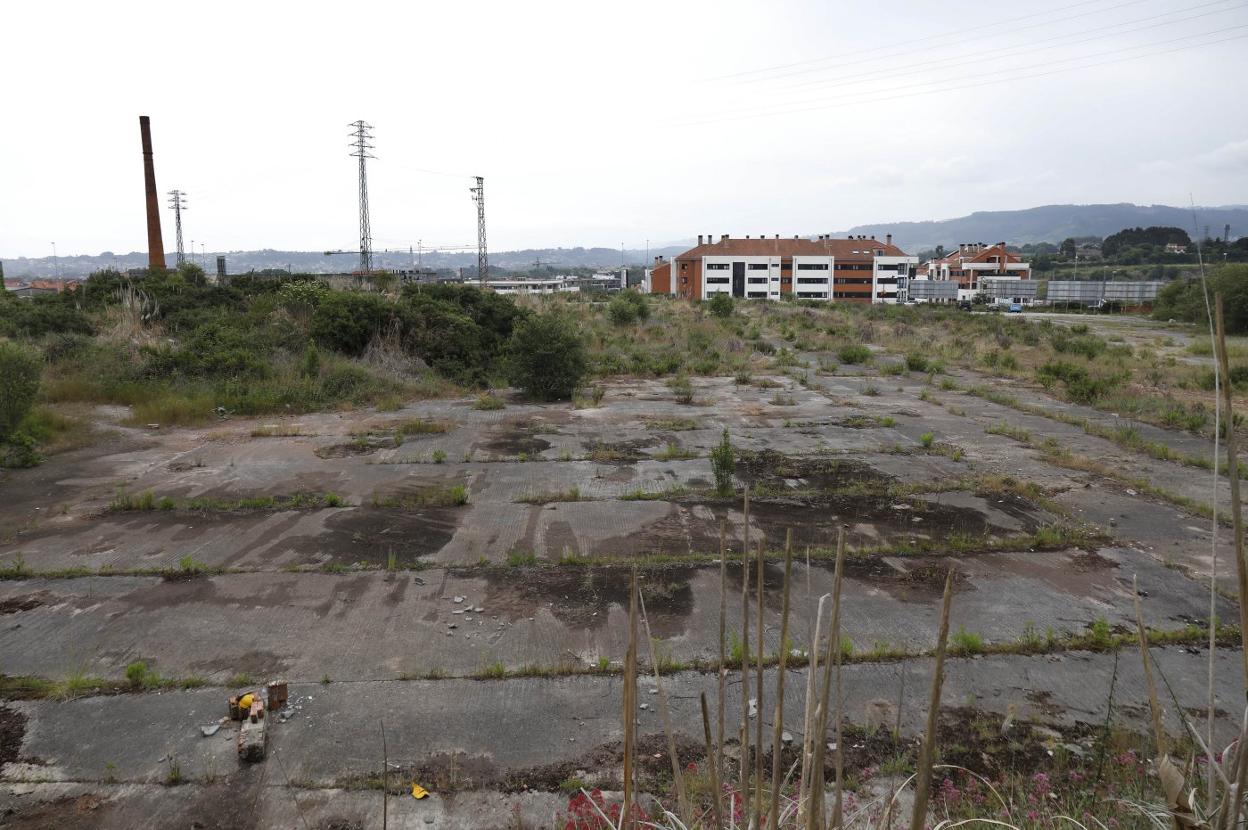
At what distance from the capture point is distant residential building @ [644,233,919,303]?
2997 inches

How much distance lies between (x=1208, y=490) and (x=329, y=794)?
1026cm

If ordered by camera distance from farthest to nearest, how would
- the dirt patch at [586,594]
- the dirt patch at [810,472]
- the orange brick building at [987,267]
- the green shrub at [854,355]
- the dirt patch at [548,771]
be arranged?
the orange brick building at [987,267]
the green shrub at [854,355]
the dirt patch at [810,472]
the dirt patch at [586,594]
the dirt patch at [548,771]

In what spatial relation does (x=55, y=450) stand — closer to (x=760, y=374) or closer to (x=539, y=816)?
(x=539, y=816)

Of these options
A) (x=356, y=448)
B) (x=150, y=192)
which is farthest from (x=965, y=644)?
(x=150, y=192)

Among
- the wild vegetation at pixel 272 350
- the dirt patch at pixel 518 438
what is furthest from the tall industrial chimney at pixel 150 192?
the dirt patch at pixel 518 438

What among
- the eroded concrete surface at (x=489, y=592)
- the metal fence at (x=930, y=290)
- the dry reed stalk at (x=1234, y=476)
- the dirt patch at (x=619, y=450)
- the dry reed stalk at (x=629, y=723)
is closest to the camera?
the dry reed stalk at (x=1234, y=476)

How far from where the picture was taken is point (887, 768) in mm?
4078

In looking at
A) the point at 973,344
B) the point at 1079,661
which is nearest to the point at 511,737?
the point at 1079,661

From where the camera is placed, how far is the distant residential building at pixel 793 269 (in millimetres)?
76125

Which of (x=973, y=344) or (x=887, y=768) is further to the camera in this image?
(x=973, y=344)

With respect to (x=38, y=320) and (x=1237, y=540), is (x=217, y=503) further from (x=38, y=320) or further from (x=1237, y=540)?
(x=38, y=320)

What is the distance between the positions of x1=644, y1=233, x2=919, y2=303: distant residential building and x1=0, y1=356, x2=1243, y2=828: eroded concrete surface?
65774 millimetres

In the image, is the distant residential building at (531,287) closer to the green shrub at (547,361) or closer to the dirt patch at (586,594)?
the green shrub at (547,361)

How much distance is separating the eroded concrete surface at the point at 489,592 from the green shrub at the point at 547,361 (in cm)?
401
